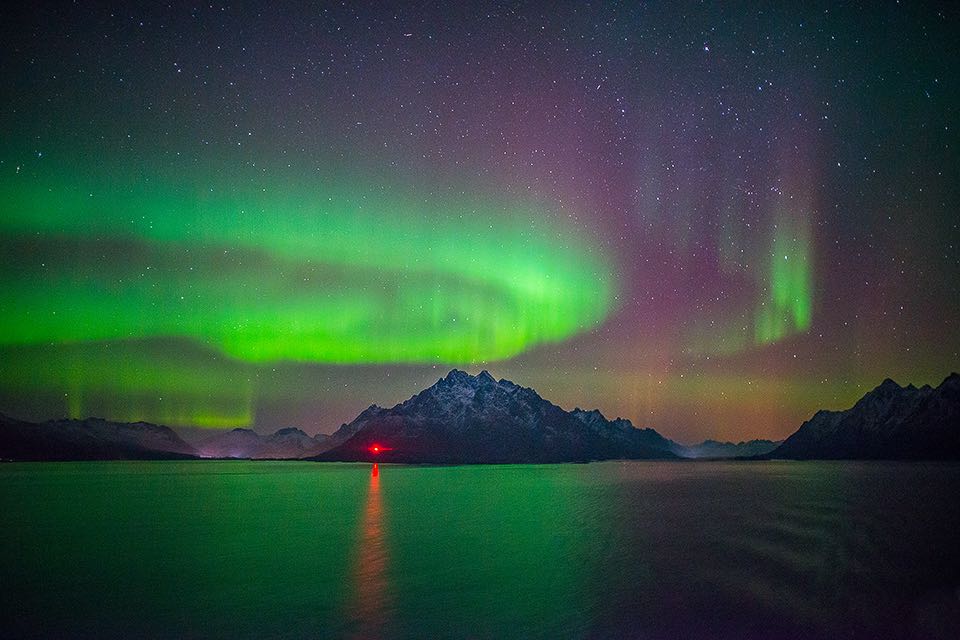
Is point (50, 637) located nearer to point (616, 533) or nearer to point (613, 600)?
point (613, 600)

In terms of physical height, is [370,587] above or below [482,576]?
above

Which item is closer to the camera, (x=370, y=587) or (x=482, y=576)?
(x=370, y=587)

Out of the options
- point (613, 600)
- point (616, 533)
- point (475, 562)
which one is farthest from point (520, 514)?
point (613, 600)

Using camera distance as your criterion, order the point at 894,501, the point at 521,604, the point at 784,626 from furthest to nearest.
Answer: the point at 894,501 < the point at 521,604 < the point at 784,626

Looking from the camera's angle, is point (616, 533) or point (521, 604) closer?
point (521, 604)

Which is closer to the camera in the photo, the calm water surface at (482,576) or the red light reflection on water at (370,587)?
the calm water surface at (482,576)

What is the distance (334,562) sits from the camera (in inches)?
1494

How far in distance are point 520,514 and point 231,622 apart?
4970 cm

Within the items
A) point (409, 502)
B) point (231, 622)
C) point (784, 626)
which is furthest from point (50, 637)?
point (409, 502)

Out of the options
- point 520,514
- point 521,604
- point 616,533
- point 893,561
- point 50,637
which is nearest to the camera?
point 50,637

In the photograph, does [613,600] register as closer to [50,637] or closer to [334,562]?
[334,562]

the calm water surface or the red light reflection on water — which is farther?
the red light reflection on water

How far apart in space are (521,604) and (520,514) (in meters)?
44.6

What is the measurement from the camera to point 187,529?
5425 centimetres
